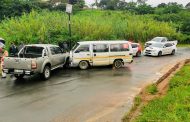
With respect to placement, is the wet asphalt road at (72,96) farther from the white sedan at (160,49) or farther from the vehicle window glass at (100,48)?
the white sedan at (160,49)

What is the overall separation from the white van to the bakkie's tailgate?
545 cm

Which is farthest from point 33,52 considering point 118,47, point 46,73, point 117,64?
point 117,64

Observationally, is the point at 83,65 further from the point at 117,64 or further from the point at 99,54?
the point at 117,64

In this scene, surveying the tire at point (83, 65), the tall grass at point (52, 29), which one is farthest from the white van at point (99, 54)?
the tall grass at point (52, 29)

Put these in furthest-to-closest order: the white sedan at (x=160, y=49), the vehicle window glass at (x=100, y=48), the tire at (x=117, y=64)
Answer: the white sedan at (x=160, y=49) < the tire at (x=117, y=64) < the vehicle window glass at (x=100, y=48)

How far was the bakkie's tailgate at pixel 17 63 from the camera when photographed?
16484mm

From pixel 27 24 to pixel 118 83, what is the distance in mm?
14679

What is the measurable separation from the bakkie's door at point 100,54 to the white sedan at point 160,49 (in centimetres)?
1102

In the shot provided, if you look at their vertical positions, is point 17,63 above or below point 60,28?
Result: below

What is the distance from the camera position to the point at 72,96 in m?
13.9

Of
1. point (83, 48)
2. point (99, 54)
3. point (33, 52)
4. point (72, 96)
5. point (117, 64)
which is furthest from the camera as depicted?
point (117, 64)

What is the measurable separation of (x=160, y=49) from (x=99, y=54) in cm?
1219

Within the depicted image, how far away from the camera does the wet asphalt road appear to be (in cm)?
1112

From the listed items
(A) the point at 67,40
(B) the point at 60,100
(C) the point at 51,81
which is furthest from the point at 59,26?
(B) the point at 60,100
